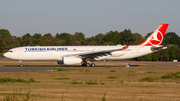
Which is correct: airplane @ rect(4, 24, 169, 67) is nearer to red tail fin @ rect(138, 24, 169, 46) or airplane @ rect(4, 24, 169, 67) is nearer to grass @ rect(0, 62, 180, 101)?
red tail fin @ rect(138, 24, 169, 46)

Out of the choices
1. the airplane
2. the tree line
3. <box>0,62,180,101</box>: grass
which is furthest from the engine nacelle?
the tree line

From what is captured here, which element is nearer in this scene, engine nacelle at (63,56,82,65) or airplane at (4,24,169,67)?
engine nacelle at (63,56,82,65)

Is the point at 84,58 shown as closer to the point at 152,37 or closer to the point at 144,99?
the point at 152,37

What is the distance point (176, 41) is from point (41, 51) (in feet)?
280

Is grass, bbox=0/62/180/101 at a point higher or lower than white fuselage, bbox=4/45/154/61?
lower

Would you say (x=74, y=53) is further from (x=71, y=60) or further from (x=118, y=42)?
(x=118, y=42)

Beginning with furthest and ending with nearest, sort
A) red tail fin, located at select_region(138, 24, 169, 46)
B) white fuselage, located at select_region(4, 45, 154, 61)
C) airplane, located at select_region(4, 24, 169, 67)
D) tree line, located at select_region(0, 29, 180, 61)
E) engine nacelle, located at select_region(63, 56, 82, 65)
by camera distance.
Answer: tree line, located at select_region(0, 29, 180, 61)
red tail fin, located at select_region(138, 24, 169, 46)
white fuselage, located at select_region(4, 45, 154, 61)
airplane, located at select_region(4, 24, 169, 67)
engine nacelle, located at select_region(63, 56, 82, 65)

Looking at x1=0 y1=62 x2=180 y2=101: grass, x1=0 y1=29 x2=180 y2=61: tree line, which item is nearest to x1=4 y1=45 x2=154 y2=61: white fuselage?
x1=0 y1=62 x2=180 y2=101: grass

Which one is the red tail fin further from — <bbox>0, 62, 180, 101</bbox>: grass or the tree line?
the tree line

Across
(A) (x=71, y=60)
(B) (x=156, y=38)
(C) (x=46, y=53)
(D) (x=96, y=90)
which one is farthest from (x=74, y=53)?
(D) (x=96, y=90)

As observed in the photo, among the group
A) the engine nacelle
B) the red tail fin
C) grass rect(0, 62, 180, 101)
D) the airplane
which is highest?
the red tail fin

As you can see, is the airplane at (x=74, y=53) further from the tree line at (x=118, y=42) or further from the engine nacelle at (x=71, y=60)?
the tree line at (x=118, y=42)

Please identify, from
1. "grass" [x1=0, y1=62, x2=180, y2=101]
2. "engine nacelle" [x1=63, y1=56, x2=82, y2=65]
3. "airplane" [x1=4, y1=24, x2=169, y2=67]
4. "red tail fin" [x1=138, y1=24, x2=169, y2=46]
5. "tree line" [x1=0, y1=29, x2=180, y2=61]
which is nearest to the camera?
"grass" [x1=0, y1=62, x2=180, y2=101]

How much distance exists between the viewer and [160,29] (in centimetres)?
3962
